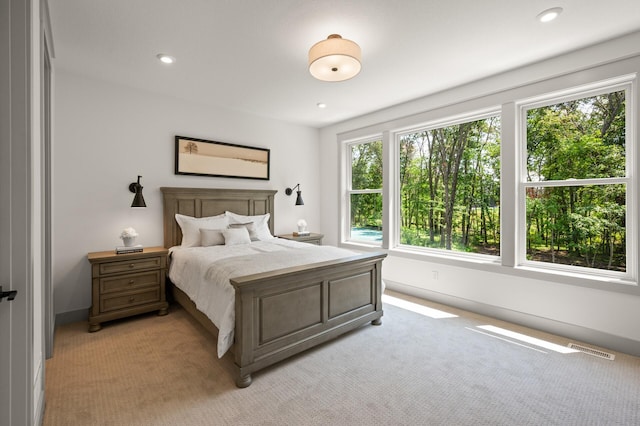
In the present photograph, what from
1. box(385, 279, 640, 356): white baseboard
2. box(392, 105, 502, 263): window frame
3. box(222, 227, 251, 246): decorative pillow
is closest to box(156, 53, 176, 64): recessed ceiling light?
box(222, 227, 251, 246): decorative pillow

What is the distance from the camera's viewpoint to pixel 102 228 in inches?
131

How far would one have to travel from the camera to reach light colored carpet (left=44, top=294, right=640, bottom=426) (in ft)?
5.78

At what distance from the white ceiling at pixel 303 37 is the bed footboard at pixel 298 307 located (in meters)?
1.90

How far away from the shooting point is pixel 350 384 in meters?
2.07

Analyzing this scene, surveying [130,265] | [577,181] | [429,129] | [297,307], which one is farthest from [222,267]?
[577,181]

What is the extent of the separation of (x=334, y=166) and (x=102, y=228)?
345 cm

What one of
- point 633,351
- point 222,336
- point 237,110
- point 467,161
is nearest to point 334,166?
point 237,110

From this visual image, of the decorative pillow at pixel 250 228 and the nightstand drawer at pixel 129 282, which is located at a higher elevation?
the decorative pillow at pixel 250 228

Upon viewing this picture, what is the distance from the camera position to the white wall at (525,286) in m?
2.51

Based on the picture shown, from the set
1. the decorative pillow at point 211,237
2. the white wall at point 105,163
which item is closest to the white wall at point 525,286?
the decorative pillow at point 211,237

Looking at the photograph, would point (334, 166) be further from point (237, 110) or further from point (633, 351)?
point (633, 351)

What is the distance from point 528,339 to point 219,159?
4155 mm

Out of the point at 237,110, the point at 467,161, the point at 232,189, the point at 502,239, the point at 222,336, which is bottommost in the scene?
the point at 222,336
